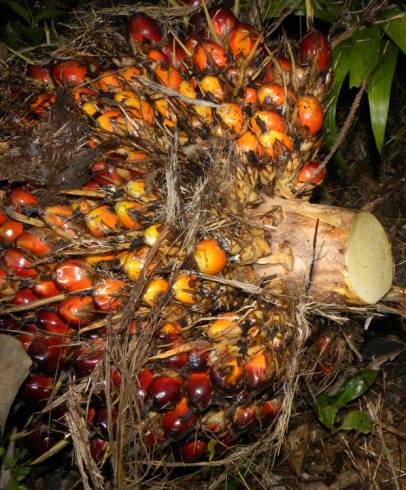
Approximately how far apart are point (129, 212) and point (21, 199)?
39cm

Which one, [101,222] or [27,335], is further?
[27,335]

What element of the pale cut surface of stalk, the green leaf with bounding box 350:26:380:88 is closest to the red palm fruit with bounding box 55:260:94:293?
the pale cut surface of stalk

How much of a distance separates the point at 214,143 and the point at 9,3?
1709mm

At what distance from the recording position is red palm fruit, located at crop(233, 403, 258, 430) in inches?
61.3

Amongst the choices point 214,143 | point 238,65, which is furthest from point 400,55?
point 214,143

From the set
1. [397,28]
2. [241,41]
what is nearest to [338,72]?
[397,28]

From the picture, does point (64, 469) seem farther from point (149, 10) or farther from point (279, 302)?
point (149, 10)

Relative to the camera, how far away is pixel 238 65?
1.62 metres

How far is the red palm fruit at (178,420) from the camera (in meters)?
1.48

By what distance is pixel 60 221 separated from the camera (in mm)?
1440

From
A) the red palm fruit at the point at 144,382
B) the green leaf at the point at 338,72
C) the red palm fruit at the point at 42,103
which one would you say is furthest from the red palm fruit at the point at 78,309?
the green leaf at the point at 338,72

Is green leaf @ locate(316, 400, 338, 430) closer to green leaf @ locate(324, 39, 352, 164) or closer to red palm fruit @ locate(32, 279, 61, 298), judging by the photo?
green leaf @ locate(324, 39, 352, 164)

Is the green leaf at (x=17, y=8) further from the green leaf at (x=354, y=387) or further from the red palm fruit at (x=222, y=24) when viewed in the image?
the green leaf at (x=354, y=387)

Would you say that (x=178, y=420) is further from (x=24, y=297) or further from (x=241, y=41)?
(x=241, y=41)
